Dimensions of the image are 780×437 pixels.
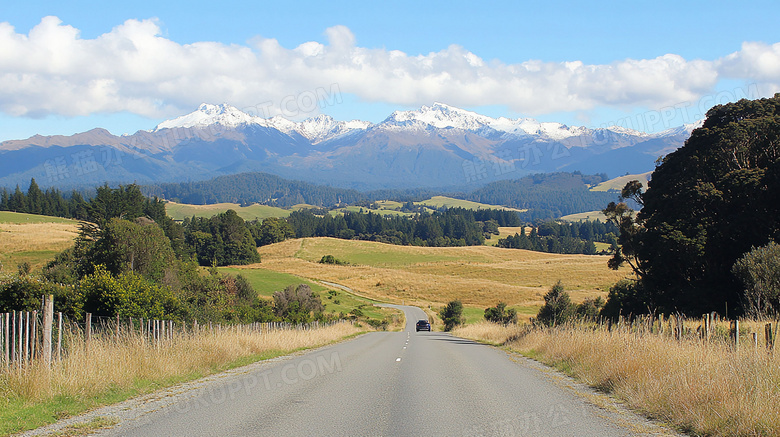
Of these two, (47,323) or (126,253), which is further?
(126,253)

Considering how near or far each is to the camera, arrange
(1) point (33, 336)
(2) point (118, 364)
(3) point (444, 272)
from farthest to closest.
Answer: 1. (3) point (444, 272)
2. (2) point (118, 364)
3. (1) point (33, 336)

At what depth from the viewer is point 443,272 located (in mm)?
126125

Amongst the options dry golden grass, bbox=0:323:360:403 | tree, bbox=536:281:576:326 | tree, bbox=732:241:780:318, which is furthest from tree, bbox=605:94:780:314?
dry golden grass, bbox=0:323:360:403

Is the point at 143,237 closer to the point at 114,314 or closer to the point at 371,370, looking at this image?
the point at 114,314

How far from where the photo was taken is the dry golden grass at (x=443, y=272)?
316 feet

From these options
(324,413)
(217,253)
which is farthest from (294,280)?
(324,413)

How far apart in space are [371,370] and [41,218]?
449 feet

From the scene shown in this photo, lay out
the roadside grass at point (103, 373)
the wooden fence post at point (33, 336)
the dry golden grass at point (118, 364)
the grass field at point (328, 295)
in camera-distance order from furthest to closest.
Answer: the grass field at point (328, 295)
the wooden fence post at point (33, 336)
the dry golden grass at point (118, 364)
the roadside grass at point (103, 373)

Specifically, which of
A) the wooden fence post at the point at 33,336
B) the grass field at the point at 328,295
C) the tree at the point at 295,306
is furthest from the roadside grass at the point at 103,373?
the grass field at the point at 328,295

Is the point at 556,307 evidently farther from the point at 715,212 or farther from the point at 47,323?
the point at 47,323

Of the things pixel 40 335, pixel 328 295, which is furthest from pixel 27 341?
pixel 328 295

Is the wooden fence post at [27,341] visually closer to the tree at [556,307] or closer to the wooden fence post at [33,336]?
the wooden fence post at [33,336]

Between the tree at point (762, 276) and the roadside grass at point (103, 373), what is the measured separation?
57.6ft

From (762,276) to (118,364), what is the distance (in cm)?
2119
